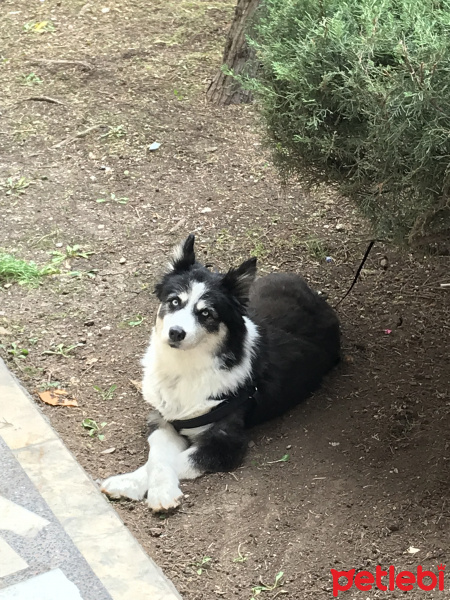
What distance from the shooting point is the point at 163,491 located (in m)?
4.00

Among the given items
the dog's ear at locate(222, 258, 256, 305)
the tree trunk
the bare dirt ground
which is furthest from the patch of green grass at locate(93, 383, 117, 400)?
the tree trunk

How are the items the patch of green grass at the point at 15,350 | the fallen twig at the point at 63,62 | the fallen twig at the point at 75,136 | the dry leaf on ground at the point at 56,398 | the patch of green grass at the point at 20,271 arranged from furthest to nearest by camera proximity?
the fallen twig at the point at 63,62
the fallen twig at the point at 75,136
the patch of green grass at the point at 20,271
the patch of green grass at the point at 15,350
the dry leaf on ground at the point at 56,398

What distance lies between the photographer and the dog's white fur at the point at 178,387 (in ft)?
13.5

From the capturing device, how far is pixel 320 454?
442 cm

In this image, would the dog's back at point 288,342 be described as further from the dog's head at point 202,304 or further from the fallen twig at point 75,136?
the fallen twig at point 75,136

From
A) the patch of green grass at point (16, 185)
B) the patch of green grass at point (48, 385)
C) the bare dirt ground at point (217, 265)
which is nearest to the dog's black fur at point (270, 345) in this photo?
the bare dirt ground at point (217, 265)

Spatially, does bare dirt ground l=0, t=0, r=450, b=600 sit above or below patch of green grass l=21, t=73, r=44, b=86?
above

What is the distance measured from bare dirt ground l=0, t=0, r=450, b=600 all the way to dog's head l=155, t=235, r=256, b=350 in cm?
72

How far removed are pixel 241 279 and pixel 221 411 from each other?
2.41ft

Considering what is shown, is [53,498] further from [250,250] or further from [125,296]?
[250,250]

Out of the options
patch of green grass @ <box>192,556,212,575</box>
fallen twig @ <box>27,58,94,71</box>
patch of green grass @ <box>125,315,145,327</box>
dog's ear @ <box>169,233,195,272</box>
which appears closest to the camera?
patch of green grass @ <box>192,556,212,575</box>

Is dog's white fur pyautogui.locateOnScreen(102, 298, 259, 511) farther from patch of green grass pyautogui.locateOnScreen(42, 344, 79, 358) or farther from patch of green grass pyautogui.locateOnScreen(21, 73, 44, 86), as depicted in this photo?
patch of green grass pyautogui.locateOnScreen(21, 73, 44, 86)

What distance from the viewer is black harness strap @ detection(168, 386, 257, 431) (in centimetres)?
438

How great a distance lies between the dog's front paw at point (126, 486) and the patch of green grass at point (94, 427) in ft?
1.44
